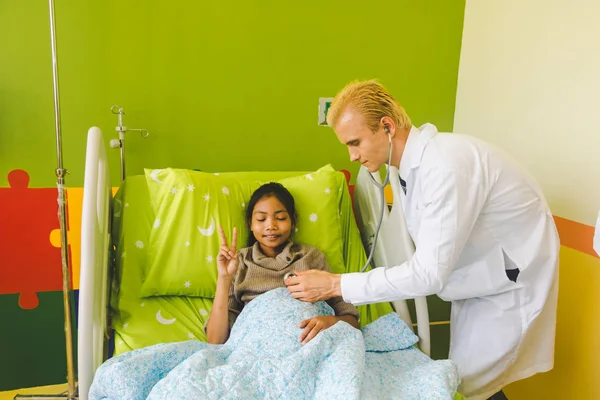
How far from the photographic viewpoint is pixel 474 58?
7.54 feet

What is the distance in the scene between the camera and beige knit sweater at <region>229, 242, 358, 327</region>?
62.2 inches

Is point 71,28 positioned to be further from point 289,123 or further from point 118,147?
point 289,123

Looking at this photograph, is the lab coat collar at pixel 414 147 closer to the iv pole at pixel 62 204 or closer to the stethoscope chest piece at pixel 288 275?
the stethoscope chest piece at pixel 288 275

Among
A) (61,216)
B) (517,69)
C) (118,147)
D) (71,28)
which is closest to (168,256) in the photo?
(61,216)

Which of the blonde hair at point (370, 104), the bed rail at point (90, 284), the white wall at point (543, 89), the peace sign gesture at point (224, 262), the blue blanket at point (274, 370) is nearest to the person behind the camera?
the blue blanket at point (274, 370)

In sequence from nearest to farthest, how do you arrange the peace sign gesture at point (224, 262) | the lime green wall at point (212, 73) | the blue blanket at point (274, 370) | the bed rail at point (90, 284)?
the blue blanket at point (274, 370), the bed rail at point (90, 284), the peace sign gesture at point (224, 262), the lime green wall at point (212, 73)

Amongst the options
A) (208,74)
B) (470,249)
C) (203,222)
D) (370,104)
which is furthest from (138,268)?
(470,249)

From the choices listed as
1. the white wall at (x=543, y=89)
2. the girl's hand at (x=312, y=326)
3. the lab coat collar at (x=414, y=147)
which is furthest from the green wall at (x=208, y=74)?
the girl's hand at (x=312, y=326)

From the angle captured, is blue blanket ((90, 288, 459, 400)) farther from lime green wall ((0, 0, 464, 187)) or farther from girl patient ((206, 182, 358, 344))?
lime green wall ((0, 0, 464, 187))

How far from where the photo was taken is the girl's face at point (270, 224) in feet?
5.58

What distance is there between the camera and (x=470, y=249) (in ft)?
4.71

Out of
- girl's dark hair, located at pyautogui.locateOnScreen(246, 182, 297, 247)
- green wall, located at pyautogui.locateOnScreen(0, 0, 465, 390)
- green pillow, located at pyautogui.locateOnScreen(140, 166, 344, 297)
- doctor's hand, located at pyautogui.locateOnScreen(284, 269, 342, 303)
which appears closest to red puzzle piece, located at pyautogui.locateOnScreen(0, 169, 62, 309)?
green wall, located at pyautogui.locateOnScreen(0, 0, 465, 390)

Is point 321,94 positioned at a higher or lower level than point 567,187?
higher

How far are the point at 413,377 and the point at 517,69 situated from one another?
142 cm
